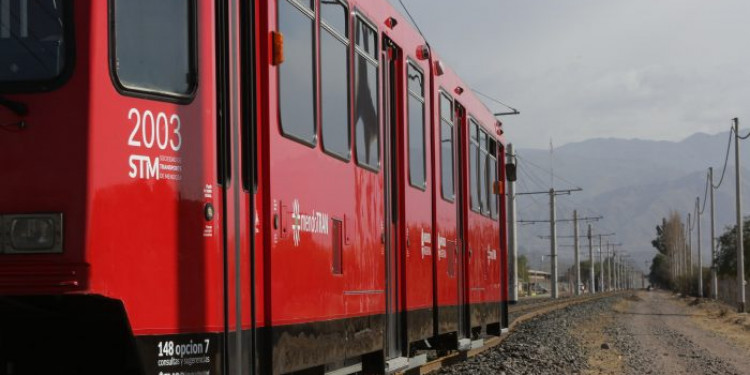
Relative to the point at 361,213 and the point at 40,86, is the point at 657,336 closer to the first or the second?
the point at 361,213

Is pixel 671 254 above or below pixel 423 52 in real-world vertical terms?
below

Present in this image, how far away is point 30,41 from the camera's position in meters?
5.59

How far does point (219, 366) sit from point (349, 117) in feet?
9.94

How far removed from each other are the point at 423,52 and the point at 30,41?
21.4 ft

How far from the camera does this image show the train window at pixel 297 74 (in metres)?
7.18

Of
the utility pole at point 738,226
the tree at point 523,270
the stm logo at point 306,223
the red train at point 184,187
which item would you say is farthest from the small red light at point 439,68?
the tree at point 523,270

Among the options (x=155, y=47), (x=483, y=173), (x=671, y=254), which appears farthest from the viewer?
(x=671, y=254)

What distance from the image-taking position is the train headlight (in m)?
5.34

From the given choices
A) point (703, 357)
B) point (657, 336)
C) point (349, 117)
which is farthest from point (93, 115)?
point (657, 336)

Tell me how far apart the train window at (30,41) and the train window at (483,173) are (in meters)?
10.1

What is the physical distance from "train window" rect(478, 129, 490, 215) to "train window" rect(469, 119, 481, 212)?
0.25m

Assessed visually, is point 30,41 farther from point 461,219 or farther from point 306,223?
point 461,219

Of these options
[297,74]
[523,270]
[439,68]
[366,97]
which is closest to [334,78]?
[297,74]

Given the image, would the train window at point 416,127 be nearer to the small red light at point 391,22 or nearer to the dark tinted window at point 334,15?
the small red light at point 391,22
